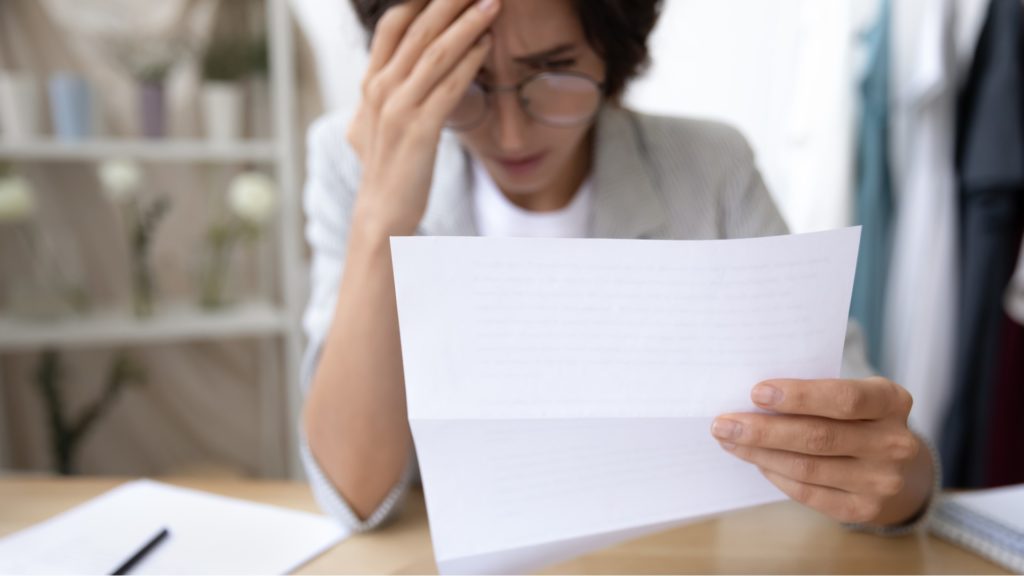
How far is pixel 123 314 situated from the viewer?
5.50 ft

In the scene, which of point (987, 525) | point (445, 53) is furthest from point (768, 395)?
point (445, 53)

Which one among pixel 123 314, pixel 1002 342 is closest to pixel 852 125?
pixel 1002 342

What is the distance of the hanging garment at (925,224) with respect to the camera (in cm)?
151

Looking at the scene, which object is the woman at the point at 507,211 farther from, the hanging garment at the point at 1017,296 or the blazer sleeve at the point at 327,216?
the hanging garment at the point at 1017,296

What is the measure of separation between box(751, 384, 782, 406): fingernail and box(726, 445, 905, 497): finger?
0.04 m

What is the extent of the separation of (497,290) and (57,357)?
1.71 metres

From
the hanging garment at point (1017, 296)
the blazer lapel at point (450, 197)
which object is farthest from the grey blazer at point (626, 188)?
the hanging garment at point (1017, 296)

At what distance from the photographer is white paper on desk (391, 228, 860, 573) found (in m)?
0.43

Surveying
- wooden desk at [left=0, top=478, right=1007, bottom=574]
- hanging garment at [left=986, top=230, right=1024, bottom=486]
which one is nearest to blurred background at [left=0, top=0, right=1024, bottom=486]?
hanging garment at [left=986, top=230, right=1024, bottom=486]

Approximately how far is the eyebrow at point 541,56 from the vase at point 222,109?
1.19 meters

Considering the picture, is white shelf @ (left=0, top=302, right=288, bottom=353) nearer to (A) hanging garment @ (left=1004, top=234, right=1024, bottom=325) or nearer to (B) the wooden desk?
(B) the wooden desk

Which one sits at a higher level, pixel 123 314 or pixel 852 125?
pixel 852 125

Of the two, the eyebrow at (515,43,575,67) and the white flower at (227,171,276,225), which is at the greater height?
the eyebrow at (515,43,575,67)

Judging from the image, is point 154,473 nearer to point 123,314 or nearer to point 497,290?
point 123,314
